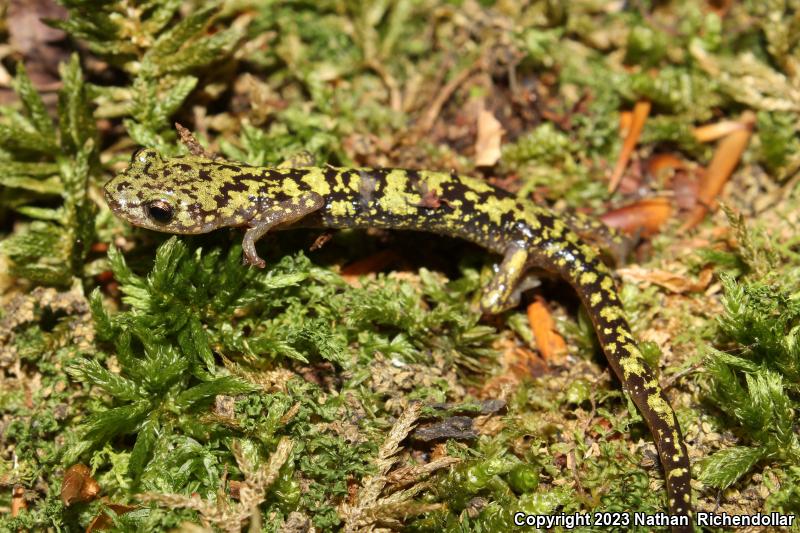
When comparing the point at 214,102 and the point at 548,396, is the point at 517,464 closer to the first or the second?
the point at 548,396

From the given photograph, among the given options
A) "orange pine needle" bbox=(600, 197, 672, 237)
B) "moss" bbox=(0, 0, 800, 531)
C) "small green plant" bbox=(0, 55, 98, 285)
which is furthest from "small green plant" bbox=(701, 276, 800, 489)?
"small green plant" bbox=(0, 55, 98, 285)

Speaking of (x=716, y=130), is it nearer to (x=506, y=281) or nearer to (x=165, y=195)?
(x=506, y=281)

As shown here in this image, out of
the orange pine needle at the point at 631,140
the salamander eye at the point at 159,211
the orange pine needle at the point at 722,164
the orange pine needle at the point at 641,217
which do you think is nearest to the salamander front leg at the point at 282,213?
the salamander eye at the point at 159,211

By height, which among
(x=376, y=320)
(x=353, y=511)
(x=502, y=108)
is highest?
(x=502, y=108)

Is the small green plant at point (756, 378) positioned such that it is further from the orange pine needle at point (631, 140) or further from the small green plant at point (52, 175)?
the small green plant at point (52, 175)

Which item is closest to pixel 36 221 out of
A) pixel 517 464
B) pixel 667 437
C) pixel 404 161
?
pixel 404 161

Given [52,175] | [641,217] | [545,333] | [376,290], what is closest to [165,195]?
[52,175]

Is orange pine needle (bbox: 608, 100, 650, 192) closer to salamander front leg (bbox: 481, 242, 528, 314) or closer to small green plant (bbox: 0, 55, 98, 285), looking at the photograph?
salamander front leg (bbox: 481, 242, 528, 314)
